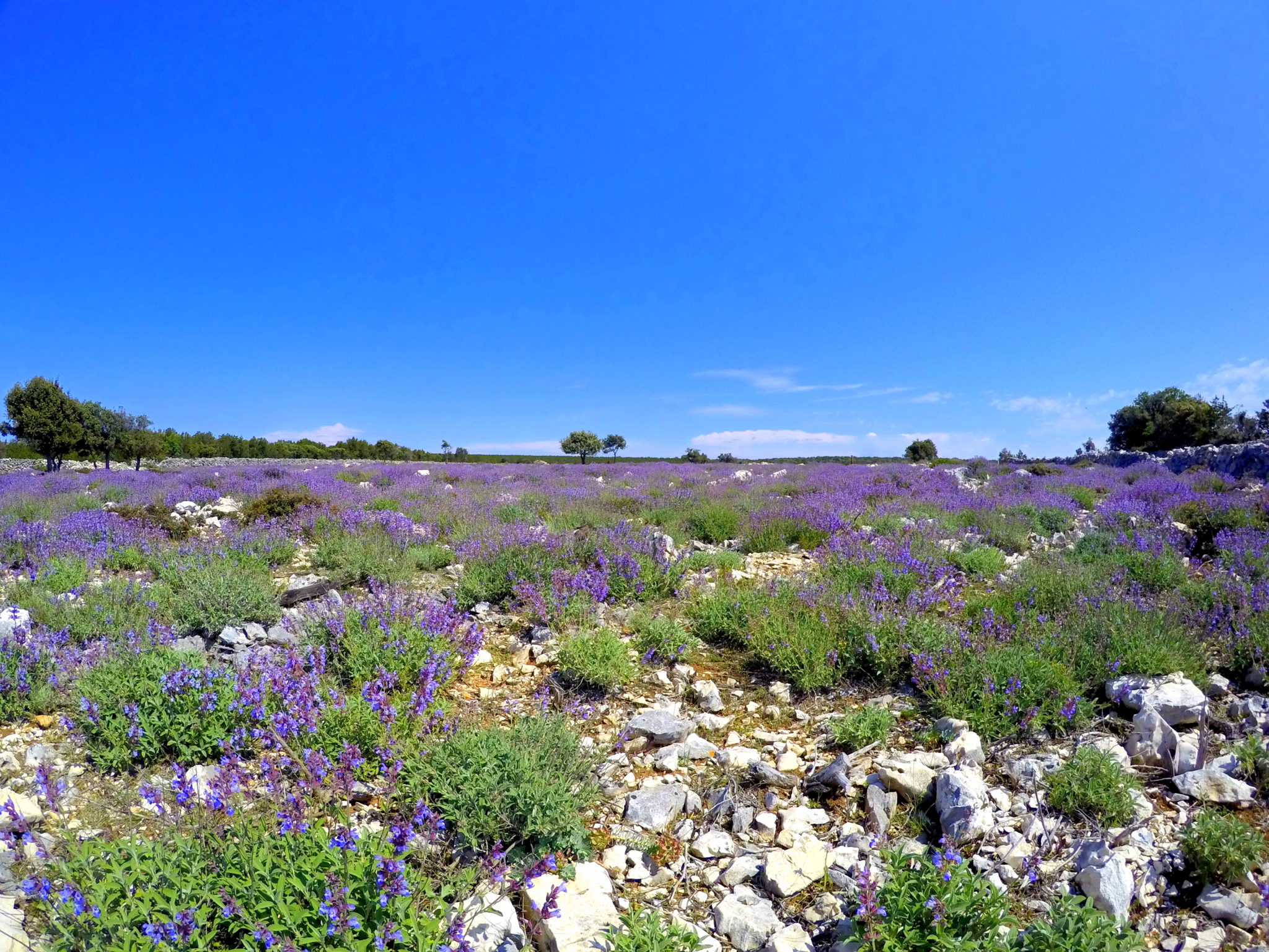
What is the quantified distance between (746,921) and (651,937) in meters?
0.46

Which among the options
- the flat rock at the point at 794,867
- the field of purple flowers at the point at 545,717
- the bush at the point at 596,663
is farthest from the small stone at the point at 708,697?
the flat rock at the point at 794,867

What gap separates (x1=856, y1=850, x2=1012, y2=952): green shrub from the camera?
2.12 meters

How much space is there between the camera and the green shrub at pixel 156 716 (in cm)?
347

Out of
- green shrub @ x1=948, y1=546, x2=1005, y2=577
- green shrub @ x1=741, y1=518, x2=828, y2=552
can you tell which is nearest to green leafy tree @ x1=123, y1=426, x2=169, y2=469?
green shrub @ x1=741, y1=518, x2=828, y2=552

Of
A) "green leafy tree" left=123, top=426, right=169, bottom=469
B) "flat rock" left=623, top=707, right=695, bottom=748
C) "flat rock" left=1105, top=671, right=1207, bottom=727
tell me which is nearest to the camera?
"flat rock" left=1105, top=671, right=1207, bottom=727

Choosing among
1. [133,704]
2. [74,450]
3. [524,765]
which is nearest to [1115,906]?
[524,765]

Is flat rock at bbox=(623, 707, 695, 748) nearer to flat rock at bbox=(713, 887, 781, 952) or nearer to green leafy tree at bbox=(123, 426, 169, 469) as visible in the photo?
flat rock at bbox=(713, 887, 781, 952)

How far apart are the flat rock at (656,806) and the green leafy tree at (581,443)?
49.1m

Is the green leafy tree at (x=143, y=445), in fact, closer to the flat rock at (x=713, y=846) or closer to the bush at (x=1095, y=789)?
the flat rock at (x=713, y=846)

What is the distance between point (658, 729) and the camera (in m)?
3.91

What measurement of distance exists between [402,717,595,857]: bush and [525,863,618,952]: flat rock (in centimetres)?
15

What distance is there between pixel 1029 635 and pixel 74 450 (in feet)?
146

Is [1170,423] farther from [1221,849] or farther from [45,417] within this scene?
[45,417]

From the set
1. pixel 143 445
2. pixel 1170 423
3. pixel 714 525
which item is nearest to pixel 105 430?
pixel 143 445
